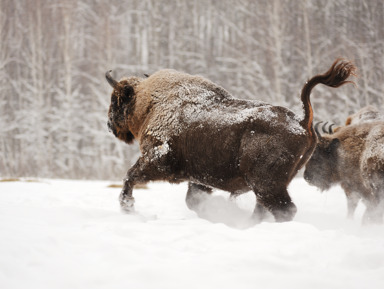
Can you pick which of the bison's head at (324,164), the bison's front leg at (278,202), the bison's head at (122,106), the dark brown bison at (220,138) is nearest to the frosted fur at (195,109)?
the dark brown bison at (220,138)

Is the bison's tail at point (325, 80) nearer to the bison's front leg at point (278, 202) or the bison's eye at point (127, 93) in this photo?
the bison's front leg at point (278, 202)

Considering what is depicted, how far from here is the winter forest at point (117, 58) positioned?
16438mm

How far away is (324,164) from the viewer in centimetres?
629

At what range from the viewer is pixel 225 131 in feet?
12.7

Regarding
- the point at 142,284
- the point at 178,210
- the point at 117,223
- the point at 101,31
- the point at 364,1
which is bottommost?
the point at 178,210

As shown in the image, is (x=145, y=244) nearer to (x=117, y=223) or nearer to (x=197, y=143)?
(x=117, y=223)

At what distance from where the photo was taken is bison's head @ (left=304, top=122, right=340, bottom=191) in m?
6.14

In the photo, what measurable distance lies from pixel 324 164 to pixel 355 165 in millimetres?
571

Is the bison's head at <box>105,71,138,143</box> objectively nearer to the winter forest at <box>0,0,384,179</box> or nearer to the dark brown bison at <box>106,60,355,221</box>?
the dark brown bison at <box>106,60,355,221</box>

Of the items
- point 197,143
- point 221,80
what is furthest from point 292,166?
point 221,80

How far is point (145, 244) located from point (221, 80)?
16303mm

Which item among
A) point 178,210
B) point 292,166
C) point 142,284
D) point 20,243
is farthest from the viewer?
point 178,210

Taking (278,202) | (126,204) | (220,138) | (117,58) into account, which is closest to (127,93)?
(126,204)

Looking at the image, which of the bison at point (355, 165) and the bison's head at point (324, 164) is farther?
the bison's head at point (324, 164)
